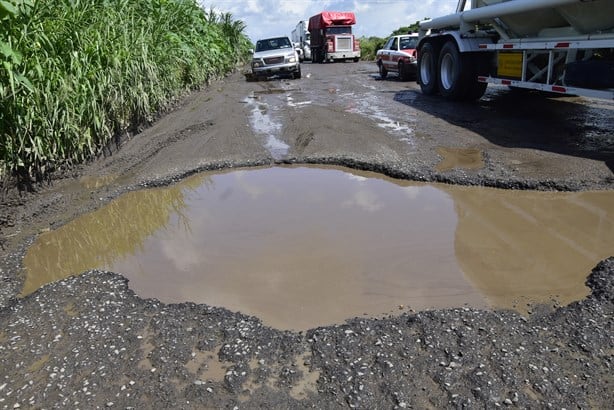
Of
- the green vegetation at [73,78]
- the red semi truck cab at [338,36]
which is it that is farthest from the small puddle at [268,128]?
the red semi truck cab at [338,36]

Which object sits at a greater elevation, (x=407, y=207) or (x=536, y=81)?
(x=536, y=81)

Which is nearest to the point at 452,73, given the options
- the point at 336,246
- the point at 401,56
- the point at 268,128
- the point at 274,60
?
the point at 268,128

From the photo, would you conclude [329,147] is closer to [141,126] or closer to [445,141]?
Answer: [445,141]

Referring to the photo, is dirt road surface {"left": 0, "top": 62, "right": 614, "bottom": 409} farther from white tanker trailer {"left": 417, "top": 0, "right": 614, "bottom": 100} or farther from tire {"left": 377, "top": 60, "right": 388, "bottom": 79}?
tire {"left": 377, "top": 60, "right": 388, "bottom": 79}

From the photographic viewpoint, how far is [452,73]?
454 inches

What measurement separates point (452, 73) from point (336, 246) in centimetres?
843

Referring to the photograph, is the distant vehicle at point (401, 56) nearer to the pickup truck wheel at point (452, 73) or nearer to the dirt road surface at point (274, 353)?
the pickup truck wheel at point (452, 73)

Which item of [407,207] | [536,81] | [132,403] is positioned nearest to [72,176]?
[407,207]

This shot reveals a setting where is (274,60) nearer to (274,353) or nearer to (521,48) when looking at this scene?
(521,48)

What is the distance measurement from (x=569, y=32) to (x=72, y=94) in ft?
25.2

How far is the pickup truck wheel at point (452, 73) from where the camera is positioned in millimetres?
10859

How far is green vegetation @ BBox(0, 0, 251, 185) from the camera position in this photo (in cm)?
620

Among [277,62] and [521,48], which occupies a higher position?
[521,48]

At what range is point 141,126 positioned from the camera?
9.55 m
